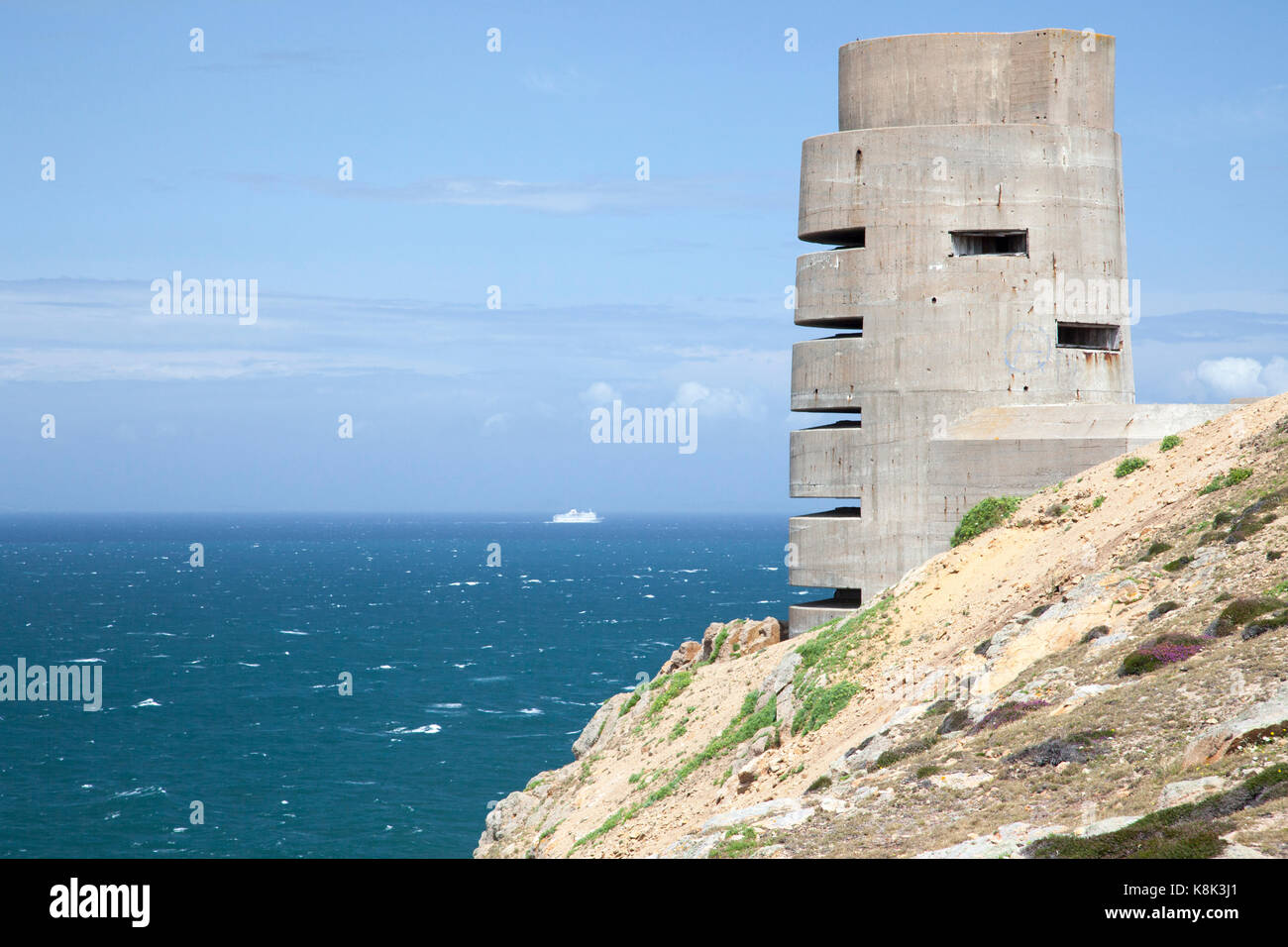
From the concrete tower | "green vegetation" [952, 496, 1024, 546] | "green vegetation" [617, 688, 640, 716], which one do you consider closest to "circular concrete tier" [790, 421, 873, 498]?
the concrete tower

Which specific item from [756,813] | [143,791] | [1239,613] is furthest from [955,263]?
[143,791]

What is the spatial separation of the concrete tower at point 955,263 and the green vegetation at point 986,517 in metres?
1.77

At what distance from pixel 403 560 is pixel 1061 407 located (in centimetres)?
17423

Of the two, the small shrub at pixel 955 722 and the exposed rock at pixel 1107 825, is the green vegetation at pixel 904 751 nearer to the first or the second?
the small shrub at pixel 955 722

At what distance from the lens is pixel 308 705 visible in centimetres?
6956

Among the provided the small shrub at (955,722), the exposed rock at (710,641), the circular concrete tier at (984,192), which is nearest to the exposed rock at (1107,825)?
the small shrub at (955,722)

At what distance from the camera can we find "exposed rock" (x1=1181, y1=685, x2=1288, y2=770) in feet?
40.1

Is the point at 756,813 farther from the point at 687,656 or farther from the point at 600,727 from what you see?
the point at 687,656

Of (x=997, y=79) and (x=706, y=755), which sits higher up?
(x=997, y=79)

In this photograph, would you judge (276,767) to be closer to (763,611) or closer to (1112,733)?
(1112,733)

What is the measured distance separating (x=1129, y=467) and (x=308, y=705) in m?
54.4

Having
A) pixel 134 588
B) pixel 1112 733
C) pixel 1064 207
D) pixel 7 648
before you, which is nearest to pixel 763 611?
pixel 7 648

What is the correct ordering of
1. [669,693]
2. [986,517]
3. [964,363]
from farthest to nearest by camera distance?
[669,693]
[964,363]
[986,517]
